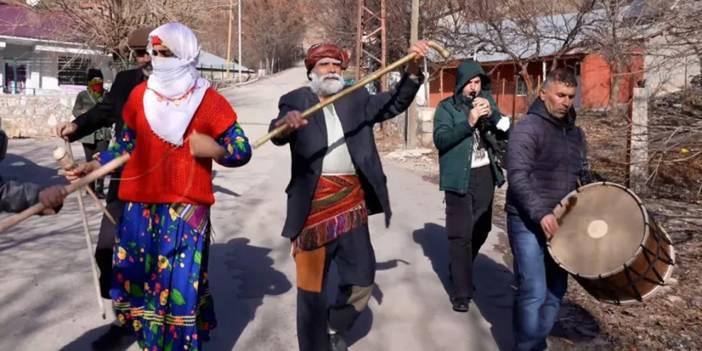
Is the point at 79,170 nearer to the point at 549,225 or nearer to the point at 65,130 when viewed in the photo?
the point at 65,130

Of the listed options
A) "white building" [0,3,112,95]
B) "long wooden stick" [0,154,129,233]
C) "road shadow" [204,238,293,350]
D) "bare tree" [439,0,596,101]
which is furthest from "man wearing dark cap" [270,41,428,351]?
"white building" [0,3,112,95]

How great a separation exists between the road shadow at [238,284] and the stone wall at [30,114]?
14.2 meters

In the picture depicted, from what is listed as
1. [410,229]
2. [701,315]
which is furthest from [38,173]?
[701,315]

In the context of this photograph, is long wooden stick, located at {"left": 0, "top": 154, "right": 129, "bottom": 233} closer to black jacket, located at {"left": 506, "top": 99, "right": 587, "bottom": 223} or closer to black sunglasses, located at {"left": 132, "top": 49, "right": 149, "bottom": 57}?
black sunglasses, located at {"left": 132, "top": 49, "right": 149, "bottom": 57}

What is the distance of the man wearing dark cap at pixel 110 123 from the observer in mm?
4383

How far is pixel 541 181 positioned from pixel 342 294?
4.22 ft

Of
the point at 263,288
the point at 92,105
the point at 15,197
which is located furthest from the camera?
the point at 92,105

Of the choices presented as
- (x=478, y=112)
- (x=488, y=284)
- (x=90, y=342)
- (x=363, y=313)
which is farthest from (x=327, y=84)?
(x=488, y=284)

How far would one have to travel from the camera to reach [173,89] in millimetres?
3482

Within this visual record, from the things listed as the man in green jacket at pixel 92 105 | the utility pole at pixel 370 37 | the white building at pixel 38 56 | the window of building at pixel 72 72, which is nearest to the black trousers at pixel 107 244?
the man in green jacket at pixel 92 105

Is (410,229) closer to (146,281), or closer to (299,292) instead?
(299,292)

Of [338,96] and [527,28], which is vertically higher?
[527,28]

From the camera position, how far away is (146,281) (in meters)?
3.63

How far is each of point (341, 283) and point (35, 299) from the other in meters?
2.65
